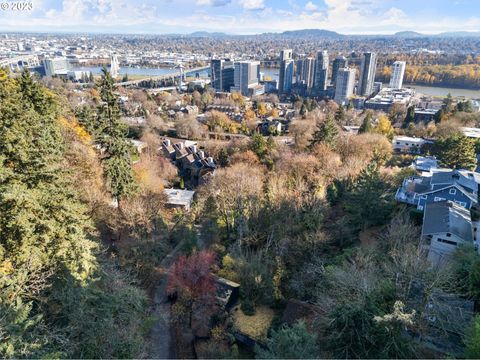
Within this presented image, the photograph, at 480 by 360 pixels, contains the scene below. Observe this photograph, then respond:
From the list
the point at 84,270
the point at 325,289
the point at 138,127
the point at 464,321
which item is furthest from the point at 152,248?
the point at 138,127

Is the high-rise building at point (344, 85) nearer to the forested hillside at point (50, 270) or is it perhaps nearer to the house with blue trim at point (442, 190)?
the house with blue trim at point (442, 190)

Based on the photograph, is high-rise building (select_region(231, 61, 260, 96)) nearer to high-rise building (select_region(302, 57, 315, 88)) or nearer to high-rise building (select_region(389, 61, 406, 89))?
high-rise building (select_region(302, 57, 315, 88))

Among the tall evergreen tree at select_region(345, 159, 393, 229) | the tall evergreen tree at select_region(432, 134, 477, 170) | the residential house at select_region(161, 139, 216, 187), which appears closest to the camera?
the tall evergreen tree at select_region(345, 159, 393, 229)

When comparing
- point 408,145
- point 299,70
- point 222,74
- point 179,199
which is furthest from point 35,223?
point 299,70

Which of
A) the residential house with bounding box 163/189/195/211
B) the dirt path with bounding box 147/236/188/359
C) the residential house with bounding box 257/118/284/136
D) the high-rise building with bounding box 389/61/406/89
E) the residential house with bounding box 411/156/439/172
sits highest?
the high-rise building with bounding box 389/61/406/89

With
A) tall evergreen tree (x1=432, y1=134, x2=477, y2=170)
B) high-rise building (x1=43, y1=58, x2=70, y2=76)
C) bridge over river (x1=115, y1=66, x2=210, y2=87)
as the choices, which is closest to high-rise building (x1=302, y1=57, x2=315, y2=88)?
bridge over river (x1=115, y1=66, x2=210, y2=87)

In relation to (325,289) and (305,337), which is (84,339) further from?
(325,289)
